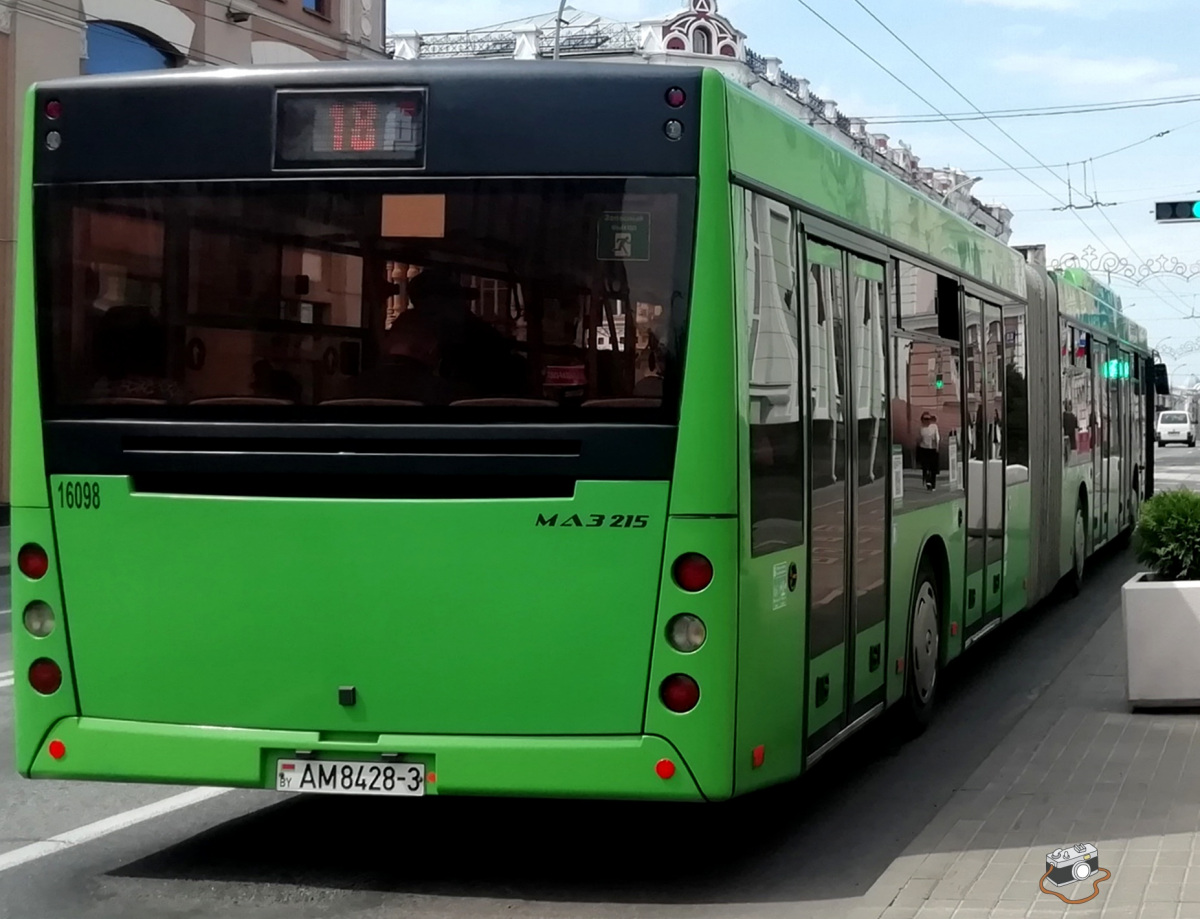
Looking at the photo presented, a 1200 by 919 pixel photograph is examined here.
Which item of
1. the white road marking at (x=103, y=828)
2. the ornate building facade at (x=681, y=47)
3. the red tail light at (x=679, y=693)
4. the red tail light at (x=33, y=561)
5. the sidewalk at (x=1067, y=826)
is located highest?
the ornate building facade at (x=681, y=47)

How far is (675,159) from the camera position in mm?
5973

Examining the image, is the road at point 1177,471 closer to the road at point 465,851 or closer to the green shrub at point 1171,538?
the green shrub at point 1171,538

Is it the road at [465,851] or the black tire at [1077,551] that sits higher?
the black tire at [1077,551]

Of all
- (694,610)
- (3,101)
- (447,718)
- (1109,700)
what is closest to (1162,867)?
(694,610)

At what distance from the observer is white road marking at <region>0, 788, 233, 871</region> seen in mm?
6789

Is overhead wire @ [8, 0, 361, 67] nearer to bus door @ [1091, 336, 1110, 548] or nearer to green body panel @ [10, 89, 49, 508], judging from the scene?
bus door @ [1091, 336, 1110, 548]

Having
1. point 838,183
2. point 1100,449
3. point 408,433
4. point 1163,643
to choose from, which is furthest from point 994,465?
point 1100,449

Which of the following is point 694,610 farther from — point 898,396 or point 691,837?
point 898,396

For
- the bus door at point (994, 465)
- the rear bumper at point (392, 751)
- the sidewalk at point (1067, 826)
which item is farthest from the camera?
the bus door at point (994, 465)

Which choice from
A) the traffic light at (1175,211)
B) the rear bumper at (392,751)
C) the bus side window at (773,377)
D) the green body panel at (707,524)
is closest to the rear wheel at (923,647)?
the bus side window at (773,377)

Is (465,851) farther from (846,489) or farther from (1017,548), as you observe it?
(1017,548)

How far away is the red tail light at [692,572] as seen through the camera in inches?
234

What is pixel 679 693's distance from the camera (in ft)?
19.5

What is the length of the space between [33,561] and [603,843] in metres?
2.37
